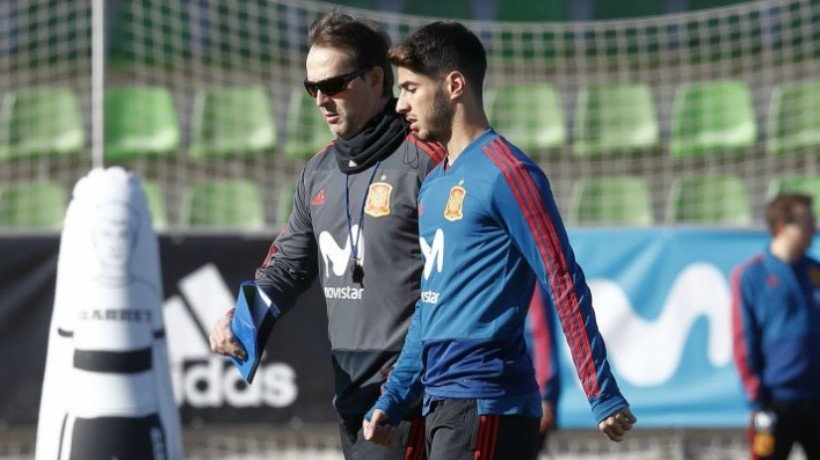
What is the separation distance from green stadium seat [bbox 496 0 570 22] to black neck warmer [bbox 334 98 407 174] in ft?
32.2

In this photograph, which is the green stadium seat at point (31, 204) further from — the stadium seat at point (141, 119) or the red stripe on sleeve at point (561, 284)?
the red stripe on sleeve at point (561, 284)

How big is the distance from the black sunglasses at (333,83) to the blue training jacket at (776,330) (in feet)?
12.7

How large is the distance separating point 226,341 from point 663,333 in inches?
190

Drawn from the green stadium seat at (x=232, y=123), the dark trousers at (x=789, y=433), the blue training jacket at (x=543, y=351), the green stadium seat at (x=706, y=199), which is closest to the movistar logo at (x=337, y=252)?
the blue training jacket at (x=543, y=351)

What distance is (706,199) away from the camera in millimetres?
10695

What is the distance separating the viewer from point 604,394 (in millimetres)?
3361

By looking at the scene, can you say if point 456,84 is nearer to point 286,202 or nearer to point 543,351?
point 543,351

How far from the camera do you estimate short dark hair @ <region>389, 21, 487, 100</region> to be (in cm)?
367

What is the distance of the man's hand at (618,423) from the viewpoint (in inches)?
131

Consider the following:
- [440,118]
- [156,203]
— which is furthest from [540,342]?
[156,203]

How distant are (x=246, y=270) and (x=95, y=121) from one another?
4.58 feet

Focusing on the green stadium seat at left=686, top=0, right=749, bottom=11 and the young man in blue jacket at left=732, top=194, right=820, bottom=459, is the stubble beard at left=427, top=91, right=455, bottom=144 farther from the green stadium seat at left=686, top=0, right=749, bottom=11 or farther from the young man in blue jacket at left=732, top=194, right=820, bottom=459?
the green stadium seat at left=686, top=0, right=749, bottom=11

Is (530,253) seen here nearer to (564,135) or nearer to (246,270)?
(246,270)

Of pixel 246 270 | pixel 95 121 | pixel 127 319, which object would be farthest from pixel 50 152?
pixel 127 319
